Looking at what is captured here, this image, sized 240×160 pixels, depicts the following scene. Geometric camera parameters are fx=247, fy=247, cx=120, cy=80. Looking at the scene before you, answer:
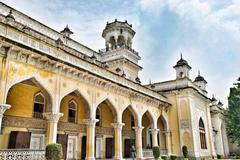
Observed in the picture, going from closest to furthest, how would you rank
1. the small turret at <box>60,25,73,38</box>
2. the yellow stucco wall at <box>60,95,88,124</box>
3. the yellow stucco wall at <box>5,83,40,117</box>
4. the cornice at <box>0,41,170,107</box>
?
the cornice at <box>0,41,170,107</box>
the yellow stucco wall at <box>5,83,40,117</box>
the yellow stucco wall at <box>60,95,88,124</box>
the small turret at <box>60,25,73,38</box>

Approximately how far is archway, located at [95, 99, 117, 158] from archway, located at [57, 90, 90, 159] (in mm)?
2030

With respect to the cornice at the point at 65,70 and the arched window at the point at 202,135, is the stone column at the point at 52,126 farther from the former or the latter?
the arched window at the point at 202,135

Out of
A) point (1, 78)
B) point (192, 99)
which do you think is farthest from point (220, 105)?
point (1, 78)

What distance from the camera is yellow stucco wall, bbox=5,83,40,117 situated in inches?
620

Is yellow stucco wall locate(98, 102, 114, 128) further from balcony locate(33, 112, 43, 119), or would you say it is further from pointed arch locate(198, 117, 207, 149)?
pointed arch locate(198, 117, 207, 149)

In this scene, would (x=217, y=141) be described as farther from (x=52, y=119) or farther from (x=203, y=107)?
(x=52, y=119)

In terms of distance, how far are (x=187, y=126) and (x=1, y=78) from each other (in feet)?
70.7

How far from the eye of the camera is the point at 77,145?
65.0 ft

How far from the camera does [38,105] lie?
57.1 feet

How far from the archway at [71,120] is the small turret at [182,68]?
16.5 meters

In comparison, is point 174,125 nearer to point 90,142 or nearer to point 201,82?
point 201,82

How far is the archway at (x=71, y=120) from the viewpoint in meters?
18.4

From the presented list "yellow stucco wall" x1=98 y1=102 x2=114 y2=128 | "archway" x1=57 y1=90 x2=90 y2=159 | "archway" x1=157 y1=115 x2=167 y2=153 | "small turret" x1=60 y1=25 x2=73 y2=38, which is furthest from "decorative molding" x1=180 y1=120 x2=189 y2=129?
"small turret" x1=60 y1=25 x2=73 y2=38

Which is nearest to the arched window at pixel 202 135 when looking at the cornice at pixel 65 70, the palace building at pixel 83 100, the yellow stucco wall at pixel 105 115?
the palace building at pixel 83 100
